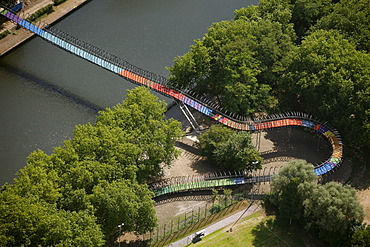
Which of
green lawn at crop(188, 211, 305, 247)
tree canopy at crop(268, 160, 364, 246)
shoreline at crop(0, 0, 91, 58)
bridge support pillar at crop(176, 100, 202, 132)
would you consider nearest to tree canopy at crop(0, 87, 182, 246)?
green lawn at crop(188, 211, 305, 247)

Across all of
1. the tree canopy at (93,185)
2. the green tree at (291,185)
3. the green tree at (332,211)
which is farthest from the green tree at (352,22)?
the tree canopy at (93,185)

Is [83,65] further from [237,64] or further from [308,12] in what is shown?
[308,12]

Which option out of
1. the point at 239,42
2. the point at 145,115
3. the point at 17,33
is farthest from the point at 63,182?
the point at 17,33

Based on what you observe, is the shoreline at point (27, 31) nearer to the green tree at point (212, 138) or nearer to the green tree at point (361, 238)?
the green tree at point (212, 138)

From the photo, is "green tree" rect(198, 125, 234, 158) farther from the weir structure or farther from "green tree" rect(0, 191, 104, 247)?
"green tree" rect(0, 191, 104, 247)

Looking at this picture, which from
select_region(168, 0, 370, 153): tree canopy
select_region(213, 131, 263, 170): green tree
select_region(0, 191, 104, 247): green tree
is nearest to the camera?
select_region(0, 191, 104, 247): green tree

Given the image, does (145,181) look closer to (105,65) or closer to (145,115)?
(145,115)

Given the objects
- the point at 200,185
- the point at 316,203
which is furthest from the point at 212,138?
the point at 316,203
